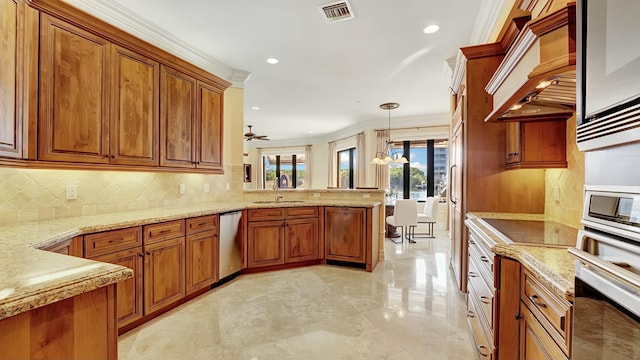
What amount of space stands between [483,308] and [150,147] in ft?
9.73

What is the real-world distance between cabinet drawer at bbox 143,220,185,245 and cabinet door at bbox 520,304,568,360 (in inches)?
102

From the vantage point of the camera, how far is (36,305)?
0.81m

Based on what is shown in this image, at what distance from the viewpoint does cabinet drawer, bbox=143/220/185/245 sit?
93.2 inches

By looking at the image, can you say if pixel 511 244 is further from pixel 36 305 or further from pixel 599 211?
pixel 36 305

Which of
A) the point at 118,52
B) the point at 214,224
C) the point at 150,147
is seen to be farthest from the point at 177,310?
the point at 118,52

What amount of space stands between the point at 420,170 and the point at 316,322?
592 centimetres

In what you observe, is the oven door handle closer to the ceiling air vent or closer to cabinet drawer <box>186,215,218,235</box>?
the ceiling air vent

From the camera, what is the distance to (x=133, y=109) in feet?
8.18

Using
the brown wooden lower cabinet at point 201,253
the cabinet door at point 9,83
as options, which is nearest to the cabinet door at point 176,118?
the brown wooden lower cabinet at point 201,253

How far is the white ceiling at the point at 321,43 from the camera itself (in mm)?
2637

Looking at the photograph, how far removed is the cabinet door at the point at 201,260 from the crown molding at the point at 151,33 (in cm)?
215

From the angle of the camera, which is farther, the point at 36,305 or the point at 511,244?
the point at 511,244

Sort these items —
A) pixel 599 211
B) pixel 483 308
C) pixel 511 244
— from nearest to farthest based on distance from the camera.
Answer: pixel 599 211, pixel 511 244, pixel 483 308

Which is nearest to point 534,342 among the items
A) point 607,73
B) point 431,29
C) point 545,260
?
point 545,260
